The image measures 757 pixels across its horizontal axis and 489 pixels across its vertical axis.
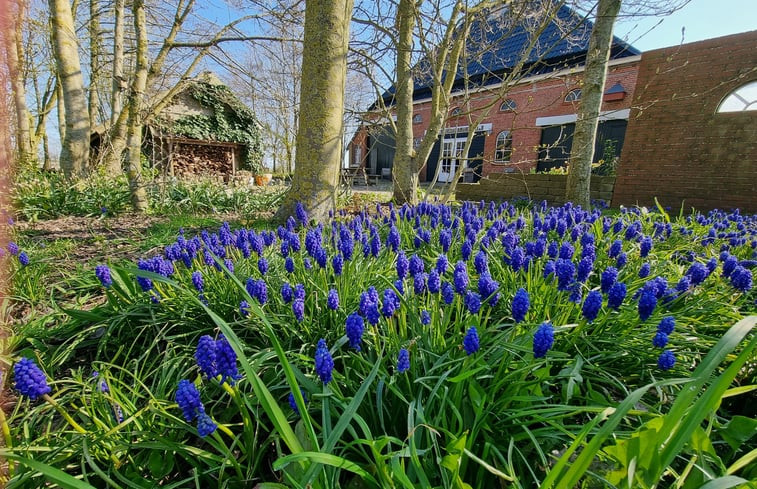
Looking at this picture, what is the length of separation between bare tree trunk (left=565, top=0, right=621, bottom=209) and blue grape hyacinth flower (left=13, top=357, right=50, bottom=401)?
5.87 metres

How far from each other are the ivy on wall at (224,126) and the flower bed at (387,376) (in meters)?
12.5

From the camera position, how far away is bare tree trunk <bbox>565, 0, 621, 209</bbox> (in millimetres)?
5027

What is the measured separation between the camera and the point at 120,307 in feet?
6.21

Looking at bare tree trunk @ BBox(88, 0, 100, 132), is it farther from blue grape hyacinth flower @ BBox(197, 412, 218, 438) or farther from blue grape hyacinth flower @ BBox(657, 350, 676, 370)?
blue grape hyacinth flower @ BBox(657, 350, 676, 370)

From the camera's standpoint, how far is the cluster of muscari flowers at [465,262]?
4.53 feet

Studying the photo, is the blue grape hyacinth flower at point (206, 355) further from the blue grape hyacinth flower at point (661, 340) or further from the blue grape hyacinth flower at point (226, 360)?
the blue grape hyacinth flower at point (661, 340)

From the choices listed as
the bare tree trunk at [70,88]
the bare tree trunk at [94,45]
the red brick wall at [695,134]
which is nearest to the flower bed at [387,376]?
the red brick wall at [695,134]

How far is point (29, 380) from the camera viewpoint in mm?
925

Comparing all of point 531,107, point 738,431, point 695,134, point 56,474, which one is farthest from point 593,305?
point 531,107

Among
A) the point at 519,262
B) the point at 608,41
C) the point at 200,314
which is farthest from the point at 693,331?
the point at 608,41

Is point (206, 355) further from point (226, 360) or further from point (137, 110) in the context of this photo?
point (137, 110)

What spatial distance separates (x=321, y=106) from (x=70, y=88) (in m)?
5.48

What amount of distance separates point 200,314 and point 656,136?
330 inches

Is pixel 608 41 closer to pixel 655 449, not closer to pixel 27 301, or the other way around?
pixel 655 449
